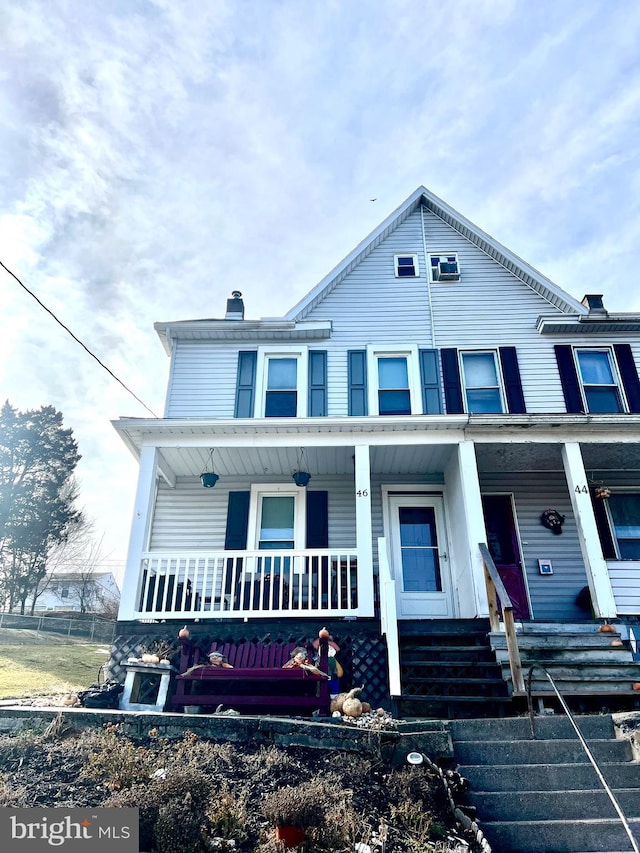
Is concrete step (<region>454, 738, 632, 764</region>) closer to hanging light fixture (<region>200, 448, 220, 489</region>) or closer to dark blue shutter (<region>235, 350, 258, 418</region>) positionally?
hanging light fixture (<region>200, 448, 220, 489</region>)

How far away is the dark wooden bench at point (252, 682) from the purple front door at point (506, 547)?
407cm

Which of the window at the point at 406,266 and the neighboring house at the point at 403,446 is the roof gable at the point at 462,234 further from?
the window at the point at 406,266

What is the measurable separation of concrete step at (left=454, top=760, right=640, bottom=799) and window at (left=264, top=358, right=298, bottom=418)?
262 inches

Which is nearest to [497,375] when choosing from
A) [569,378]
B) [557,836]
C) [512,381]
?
[512,381]

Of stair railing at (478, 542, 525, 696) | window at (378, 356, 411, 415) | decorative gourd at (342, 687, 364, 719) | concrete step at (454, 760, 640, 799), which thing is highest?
window at (378, 356, 411, 415)

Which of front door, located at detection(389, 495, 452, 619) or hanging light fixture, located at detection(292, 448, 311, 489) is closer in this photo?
front door, located at detection(389, 495, 452, 619)

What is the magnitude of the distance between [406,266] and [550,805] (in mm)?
9449

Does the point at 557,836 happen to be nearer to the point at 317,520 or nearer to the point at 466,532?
the point at 466,532

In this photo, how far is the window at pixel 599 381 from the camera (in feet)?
33.5

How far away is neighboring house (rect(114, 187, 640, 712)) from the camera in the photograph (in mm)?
8375

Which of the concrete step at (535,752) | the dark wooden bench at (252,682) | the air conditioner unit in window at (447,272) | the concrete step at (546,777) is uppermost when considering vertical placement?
the air conditioner unit in window at (447,272)

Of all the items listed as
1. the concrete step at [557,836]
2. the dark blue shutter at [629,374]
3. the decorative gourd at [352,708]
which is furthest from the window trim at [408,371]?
the concrete step at [557,836]

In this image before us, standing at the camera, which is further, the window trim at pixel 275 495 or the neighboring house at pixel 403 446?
the window trim at pixel 275 495

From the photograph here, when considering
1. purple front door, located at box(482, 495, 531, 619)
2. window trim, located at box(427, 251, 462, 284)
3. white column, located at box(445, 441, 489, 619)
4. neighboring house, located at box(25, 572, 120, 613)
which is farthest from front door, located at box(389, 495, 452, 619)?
neighboring house, located at box(25, 572, 120, 613)
